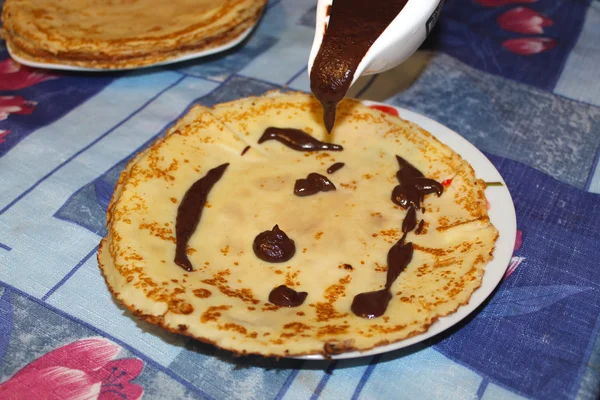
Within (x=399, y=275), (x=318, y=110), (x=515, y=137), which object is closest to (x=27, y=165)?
(x=318, y=110)

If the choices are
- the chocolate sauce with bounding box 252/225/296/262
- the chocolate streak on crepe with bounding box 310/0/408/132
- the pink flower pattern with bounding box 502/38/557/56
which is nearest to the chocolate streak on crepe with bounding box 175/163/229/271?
the chocolate sauce with bounding box 252/225/296/262

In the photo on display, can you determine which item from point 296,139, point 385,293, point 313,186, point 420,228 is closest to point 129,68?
point 296,139

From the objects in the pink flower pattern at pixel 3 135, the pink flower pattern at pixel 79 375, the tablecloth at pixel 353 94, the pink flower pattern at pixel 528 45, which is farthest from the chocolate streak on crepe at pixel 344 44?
the pink flower pattern at pixel 3 135

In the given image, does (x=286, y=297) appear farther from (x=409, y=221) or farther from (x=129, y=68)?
(x=129, y=68)

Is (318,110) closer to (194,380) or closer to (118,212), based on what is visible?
(118,212)

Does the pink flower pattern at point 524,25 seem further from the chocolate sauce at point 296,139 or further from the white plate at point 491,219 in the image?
the chocolate sauce at point 296,139

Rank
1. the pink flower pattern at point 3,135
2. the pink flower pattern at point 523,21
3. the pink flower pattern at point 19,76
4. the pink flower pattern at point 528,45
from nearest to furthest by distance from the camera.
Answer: the pink flower pattern at point 3,135, the pink flower pattern at point 19,76, the pink flower pattern at point 528,45, the pink flower pattern at point 523,21
